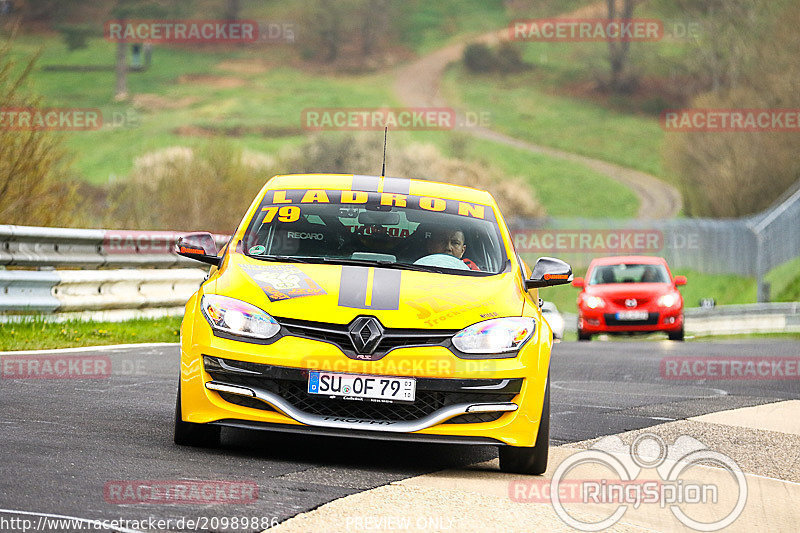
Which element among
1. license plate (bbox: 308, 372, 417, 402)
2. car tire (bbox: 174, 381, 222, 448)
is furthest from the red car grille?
license plate (bbox: 308, 372, 417, 402)

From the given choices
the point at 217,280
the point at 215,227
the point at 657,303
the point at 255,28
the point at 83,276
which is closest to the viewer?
the point at 217,280

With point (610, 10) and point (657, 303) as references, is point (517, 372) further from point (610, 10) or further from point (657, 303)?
point (610, 10)

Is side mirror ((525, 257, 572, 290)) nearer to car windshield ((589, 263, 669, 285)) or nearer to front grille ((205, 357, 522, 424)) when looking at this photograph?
front grille ((205, 357, 522, 424))

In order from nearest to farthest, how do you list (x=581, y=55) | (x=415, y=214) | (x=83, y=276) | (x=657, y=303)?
(x=415, y=214), (x=83, y=276), (x=657, y=303), (x=581, y=55)

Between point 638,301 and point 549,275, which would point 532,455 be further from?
point 638,301

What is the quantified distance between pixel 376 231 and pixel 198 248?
1109 mm

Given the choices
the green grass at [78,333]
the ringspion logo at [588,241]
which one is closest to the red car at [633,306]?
the green grass at [78,333]

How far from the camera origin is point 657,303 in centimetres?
Result: 2231

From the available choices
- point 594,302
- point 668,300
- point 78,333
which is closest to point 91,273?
point 78,333

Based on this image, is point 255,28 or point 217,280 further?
point 255,28

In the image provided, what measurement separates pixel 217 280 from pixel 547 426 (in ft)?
6.65

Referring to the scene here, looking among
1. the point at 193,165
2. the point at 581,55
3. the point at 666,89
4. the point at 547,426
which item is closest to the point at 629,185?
the point at 666,89

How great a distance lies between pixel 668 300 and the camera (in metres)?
22.3

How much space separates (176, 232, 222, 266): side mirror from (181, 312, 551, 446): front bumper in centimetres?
98
